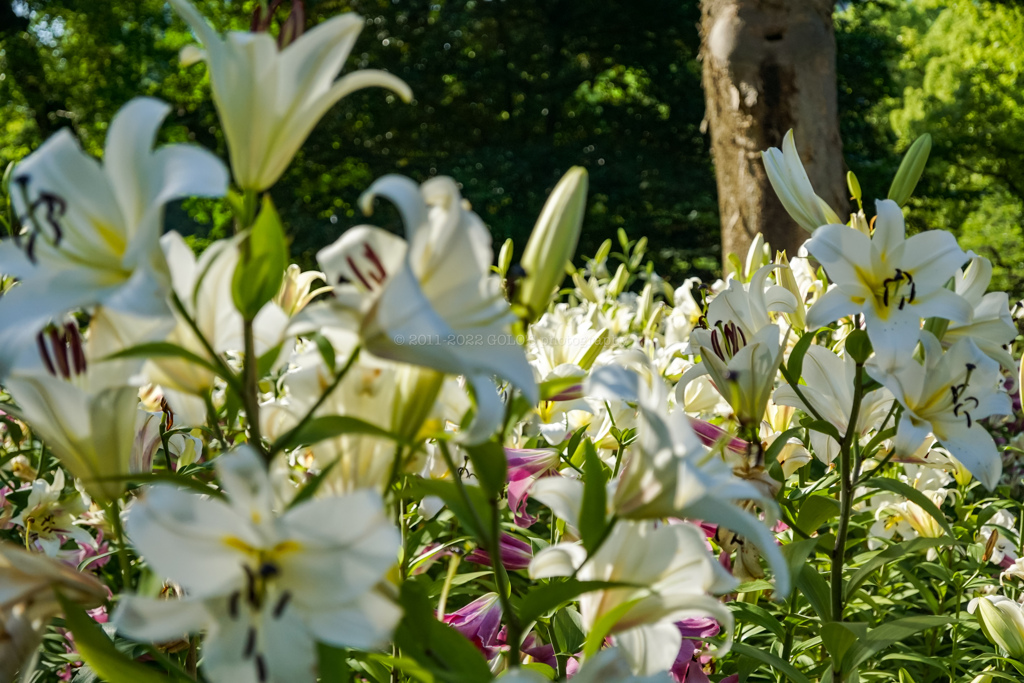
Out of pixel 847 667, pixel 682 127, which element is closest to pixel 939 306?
pixel 847 667

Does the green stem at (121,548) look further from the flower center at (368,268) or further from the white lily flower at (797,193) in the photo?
the white lily flower at (797,193)

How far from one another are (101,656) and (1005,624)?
1.05 m

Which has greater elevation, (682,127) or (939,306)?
(682,127)

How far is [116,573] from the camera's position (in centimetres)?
140

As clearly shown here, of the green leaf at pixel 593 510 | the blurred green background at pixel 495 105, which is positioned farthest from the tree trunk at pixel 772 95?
the blurred green background at pixel 495 105

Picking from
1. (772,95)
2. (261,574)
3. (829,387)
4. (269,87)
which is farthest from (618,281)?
(261,574)

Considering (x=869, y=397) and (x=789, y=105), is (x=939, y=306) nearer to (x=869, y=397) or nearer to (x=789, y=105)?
(x=869, y=397)

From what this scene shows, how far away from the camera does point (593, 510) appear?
1.90ft

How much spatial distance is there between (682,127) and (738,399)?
1250cm

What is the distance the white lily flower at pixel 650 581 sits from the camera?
57 centimetres

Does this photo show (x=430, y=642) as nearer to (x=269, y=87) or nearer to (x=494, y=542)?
(x=494, y=542)

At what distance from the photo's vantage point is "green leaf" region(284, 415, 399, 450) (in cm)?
49

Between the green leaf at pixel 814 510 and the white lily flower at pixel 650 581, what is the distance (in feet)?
1.26

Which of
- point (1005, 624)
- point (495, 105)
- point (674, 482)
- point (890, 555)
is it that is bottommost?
point (1005, 624)
